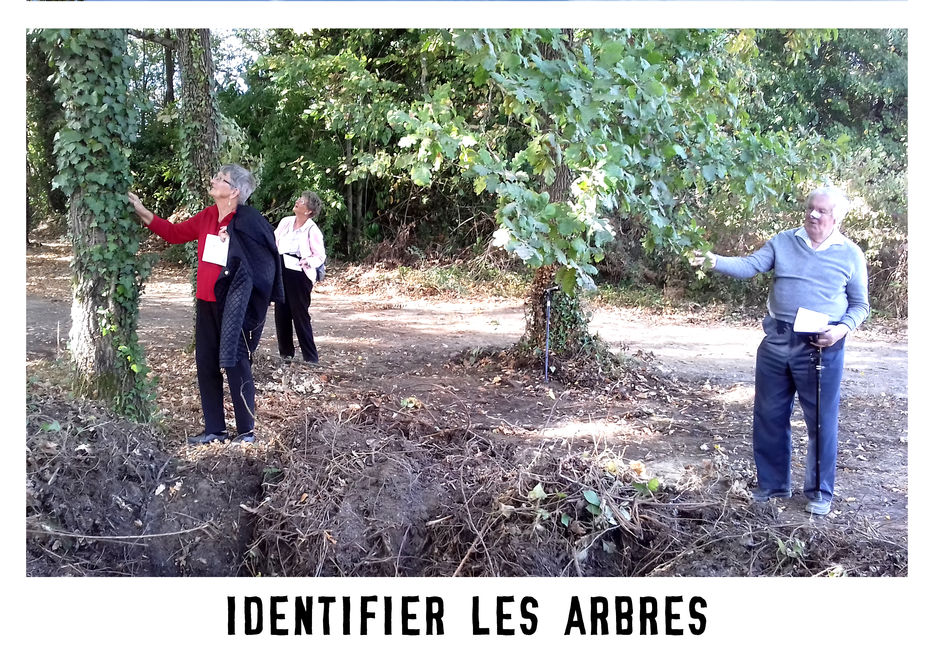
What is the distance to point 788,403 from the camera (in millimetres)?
3938

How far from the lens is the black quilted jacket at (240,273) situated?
13.3ft

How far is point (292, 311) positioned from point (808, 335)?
4260 millimetres

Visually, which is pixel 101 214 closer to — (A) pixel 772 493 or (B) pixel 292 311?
(B) pixel 292 311

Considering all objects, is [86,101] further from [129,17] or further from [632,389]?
[632,389]

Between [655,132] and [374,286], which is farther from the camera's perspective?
[374,286]

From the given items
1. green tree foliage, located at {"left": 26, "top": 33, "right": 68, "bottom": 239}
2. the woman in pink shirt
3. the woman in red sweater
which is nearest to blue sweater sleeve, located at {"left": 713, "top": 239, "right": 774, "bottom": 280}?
the woman in red sweater

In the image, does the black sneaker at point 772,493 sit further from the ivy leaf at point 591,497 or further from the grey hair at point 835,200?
the grey hair at point 835,200

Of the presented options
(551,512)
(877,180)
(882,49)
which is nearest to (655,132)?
(551,512)

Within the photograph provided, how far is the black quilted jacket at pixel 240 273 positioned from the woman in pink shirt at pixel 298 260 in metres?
2.26

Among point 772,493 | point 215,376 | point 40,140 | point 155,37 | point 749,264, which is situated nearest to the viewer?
point 749,264

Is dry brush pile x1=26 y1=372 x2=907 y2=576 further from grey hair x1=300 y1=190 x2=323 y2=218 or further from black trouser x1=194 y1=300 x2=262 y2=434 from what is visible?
grey hair x1=300 y1=190 x2=323 y2=218

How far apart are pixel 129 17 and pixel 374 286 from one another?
954 centimetres

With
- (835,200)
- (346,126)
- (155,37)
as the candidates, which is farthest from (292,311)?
(346,126)

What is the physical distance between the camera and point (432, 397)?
20.0 ft
